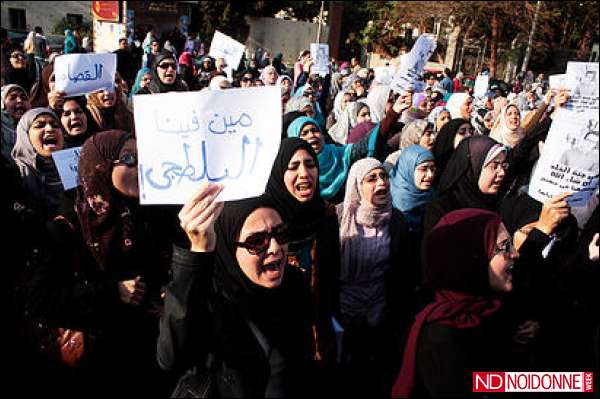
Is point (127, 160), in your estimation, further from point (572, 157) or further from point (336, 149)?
point (336, 149)

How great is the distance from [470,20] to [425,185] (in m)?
26.5

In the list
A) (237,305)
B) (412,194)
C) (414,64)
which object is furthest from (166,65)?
(237,305)

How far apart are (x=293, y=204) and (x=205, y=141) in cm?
118

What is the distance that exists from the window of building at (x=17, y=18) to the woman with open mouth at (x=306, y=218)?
114 feet

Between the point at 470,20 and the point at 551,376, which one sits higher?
the point at 470,20

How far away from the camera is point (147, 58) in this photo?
29.5 ft

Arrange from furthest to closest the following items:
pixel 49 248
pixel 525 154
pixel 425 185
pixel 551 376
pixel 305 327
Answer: pixel 525 154, pixel 425 185, pixel 551 376, pixel 49 248, pixel 305 327

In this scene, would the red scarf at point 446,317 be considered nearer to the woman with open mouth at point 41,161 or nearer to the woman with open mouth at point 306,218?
the woman with open mouth at point 306,218

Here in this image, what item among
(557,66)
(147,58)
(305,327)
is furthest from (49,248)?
(557,66)

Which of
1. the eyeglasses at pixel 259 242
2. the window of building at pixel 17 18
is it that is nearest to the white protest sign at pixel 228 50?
the eyeglasses at pixel 259 242

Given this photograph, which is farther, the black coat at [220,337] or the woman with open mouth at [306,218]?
the woman with open mouth at [306,218]

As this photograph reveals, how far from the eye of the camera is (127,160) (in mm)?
2162

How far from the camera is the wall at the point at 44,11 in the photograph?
3050 cm

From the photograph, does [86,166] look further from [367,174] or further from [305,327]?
[367,174]
